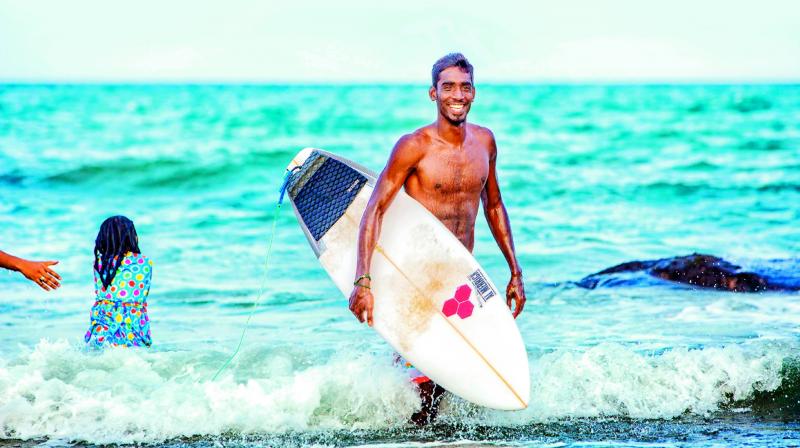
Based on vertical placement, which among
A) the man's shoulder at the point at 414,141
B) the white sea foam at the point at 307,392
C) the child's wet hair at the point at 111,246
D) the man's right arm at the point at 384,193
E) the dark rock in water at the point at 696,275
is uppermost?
Result: the man's shoulder at the point at 414,141

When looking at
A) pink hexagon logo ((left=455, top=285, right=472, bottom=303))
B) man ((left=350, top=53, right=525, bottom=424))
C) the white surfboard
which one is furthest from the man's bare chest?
pink hexagon logo ((left=455, top=285, right=472, bottom=303))

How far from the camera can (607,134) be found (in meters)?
28.0

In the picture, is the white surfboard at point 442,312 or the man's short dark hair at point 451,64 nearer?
the man's short dark hair at point 451,64

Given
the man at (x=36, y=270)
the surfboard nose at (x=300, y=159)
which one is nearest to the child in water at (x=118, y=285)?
the surfboard nose at (x=300, y=159)

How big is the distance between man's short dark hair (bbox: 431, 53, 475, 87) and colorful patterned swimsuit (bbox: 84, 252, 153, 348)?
2.15 meters

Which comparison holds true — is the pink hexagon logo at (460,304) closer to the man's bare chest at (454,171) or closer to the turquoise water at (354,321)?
the man's bare chest at (454,171)

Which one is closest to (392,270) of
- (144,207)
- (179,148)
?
(144,207)

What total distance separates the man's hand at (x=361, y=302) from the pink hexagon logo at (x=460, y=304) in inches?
19.2

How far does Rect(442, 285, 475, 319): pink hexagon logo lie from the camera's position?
15.8 feet

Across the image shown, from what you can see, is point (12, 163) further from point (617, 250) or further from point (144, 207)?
point (617, 250)

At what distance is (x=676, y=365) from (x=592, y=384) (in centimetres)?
60

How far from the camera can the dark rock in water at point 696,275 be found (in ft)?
28.1

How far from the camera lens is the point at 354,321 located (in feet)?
25.1

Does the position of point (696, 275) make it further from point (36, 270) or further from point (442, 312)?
point (36, 270)
